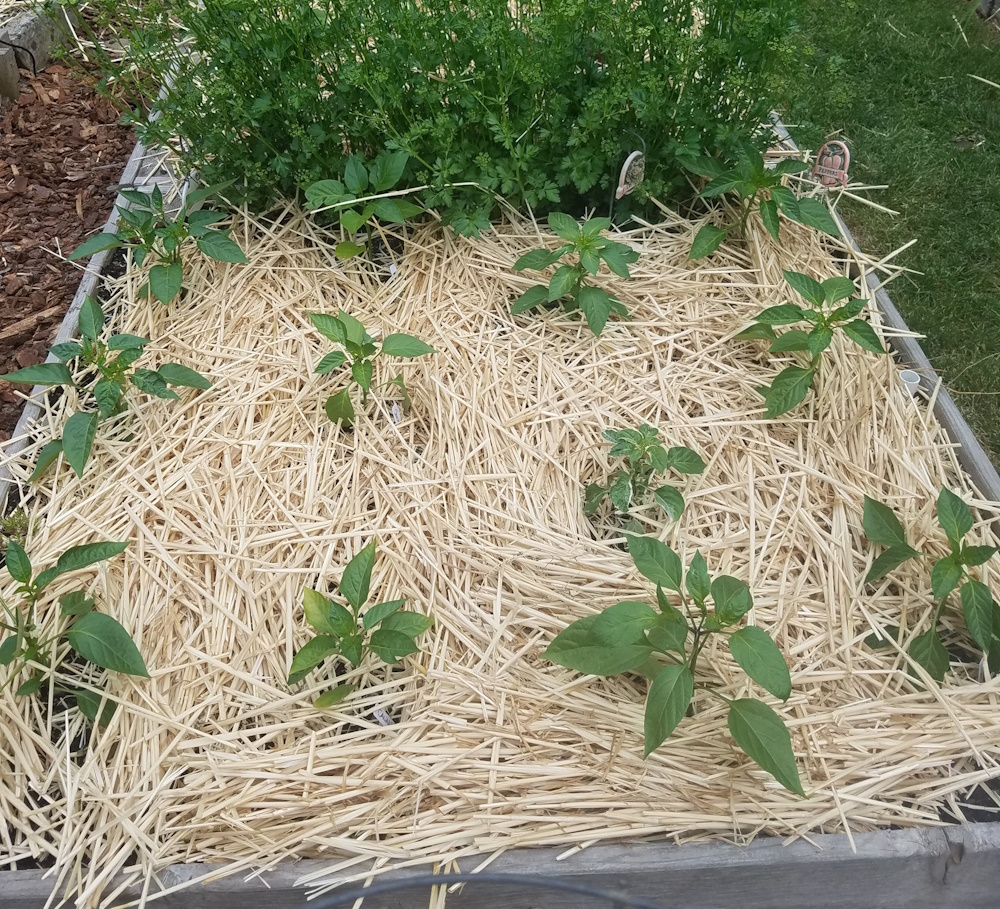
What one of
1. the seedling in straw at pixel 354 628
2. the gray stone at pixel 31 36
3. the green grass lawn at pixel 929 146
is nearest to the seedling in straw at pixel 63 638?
the seedling in straw at pixel 354 628

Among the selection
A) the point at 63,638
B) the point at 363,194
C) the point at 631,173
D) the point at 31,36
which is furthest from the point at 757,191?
the point at 31,36

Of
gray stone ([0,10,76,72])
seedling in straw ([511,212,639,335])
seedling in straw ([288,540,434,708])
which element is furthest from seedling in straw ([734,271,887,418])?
gray stone ([0,10,76,72])

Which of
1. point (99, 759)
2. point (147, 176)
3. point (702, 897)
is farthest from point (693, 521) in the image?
point (147, 176)

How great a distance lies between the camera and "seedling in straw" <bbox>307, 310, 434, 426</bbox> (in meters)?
1.63

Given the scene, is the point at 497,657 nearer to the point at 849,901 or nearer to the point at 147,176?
the point at 849,901

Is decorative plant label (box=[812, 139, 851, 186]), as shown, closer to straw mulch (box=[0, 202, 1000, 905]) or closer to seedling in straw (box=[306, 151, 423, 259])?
straw mulch (box=[0, 202, 1000, 905])

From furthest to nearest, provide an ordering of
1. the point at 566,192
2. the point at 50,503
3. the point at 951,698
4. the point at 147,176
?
the point at 147,176
the point at 566,192
the point at 50,503
the point at 951,698

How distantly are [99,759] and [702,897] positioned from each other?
1008mm

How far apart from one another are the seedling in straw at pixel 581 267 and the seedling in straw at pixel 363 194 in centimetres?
35

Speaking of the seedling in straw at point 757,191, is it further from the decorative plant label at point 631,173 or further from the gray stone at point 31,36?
the gray stone at point 31,36

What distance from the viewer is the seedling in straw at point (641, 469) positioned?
147cm

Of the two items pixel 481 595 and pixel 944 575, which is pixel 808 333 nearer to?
pixel 944 575

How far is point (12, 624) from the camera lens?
1.43 metres

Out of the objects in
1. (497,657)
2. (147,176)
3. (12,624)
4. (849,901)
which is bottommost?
(849,901)
